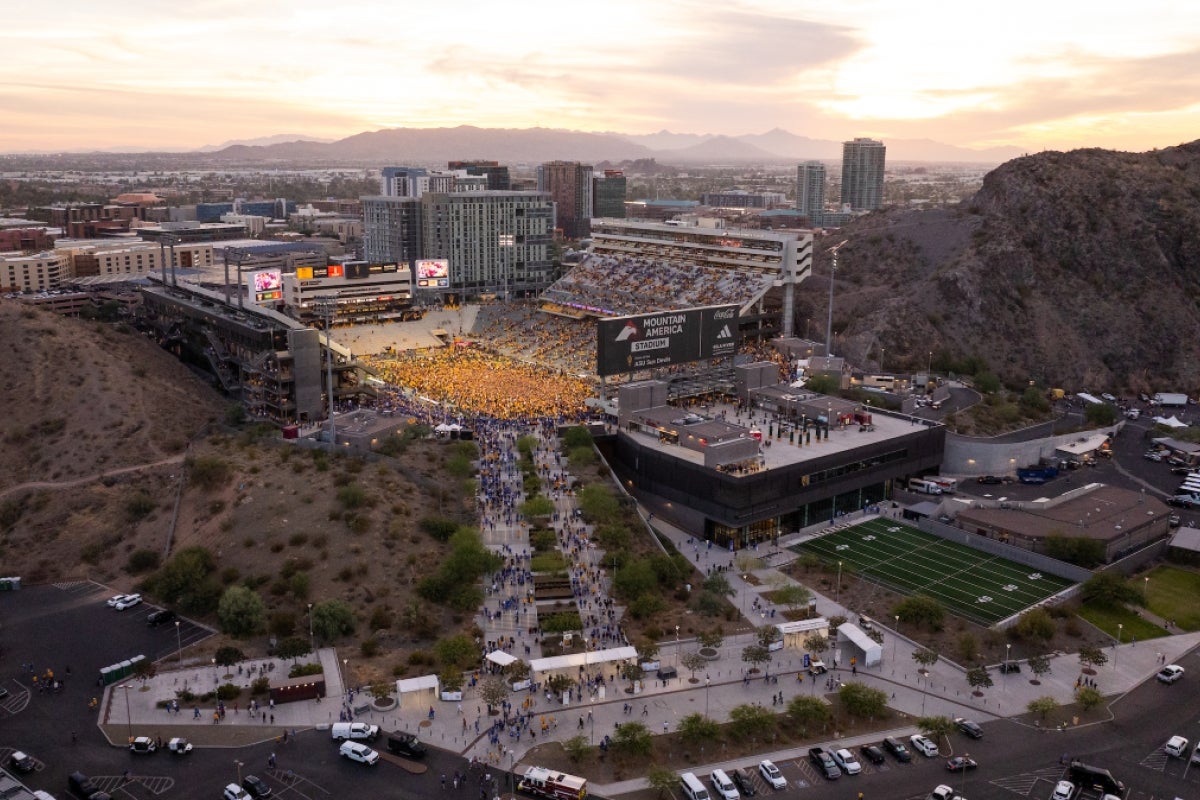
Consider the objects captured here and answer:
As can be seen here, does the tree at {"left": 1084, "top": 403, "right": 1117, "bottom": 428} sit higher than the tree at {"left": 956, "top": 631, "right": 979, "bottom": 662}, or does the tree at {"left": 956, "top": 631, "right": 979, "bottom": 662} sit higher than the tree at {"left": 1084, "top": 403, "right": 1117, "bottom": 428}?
the tree at {"left": 1084, "top": 403, "right": 1117, "bottom": 428}

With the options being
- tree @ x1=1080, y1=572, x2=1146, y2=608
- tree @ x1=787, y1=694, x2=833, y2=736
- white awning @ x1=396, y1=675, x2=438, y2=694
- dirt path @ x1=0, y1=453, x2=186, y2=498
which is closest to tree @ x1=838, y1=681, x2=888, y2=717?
tree @ x1=787, y1=694, x2=833, y2=736

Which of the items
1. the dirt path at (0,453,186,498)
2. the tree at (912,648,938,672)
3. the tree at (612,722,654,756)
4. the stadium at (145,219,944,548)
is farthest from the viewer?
the dirt path at (0,453,186,498)

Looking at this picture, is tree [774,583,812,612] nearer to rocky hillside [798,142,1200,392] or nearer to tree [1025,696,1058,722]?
tree [1025,696,1058,722]

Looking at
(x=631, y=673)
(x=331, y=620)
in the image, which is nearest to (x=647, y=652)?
(x=631, y=673)

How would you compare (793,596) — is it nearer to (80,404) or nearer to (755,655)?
(755,655)

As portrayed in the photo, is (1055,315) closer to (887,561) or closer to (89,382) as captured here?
(887,561)

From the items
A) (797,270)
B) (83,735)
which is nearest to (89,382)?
(83,735)
